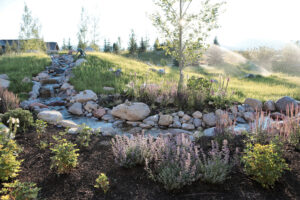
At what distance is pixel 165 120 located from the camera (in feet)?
19.5

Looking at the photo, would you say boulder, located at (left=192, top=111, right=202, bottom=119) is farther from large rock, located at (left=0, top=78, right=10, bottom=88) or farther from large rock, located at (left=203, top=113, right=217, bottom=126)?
large rock, located at (left=0, top=78, right=10, bottom=88)

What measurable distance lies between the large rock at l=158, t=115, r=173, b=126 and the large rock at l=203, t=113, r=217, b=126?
3.34ft

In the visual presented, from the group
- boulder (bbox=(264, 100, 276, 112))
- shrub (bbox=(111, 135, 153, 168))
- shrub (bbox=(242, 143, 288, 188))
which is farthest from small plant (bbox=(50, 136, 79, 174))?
boulder (bbox=(264, 100, 276, 112))

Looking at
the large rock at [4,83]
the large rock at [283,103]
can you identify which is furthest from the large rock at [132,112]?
the large rock at [4,83]

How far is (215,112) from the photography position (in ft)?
20.6

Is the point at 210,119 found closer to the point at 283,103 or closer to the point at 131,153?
the point at 283,103

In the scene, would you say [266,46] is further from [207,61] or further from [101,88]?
[101,88]

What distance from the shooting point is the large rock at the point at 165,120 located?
5945 mm

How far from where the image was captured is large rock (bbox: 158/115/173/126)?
595cm

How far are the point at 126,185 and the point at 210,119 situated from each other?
13.0ft

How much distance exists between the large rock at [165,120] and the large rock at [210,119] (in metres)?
1.02

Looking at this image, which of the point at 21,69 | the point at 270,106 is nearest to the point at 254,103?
the point at 270,106

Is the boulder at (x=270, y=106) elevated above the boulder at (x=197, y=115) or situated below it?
above

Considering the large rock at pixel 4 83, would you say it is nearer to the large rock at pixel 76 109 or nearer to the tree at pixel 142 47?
the large rock at pixel 76 109
